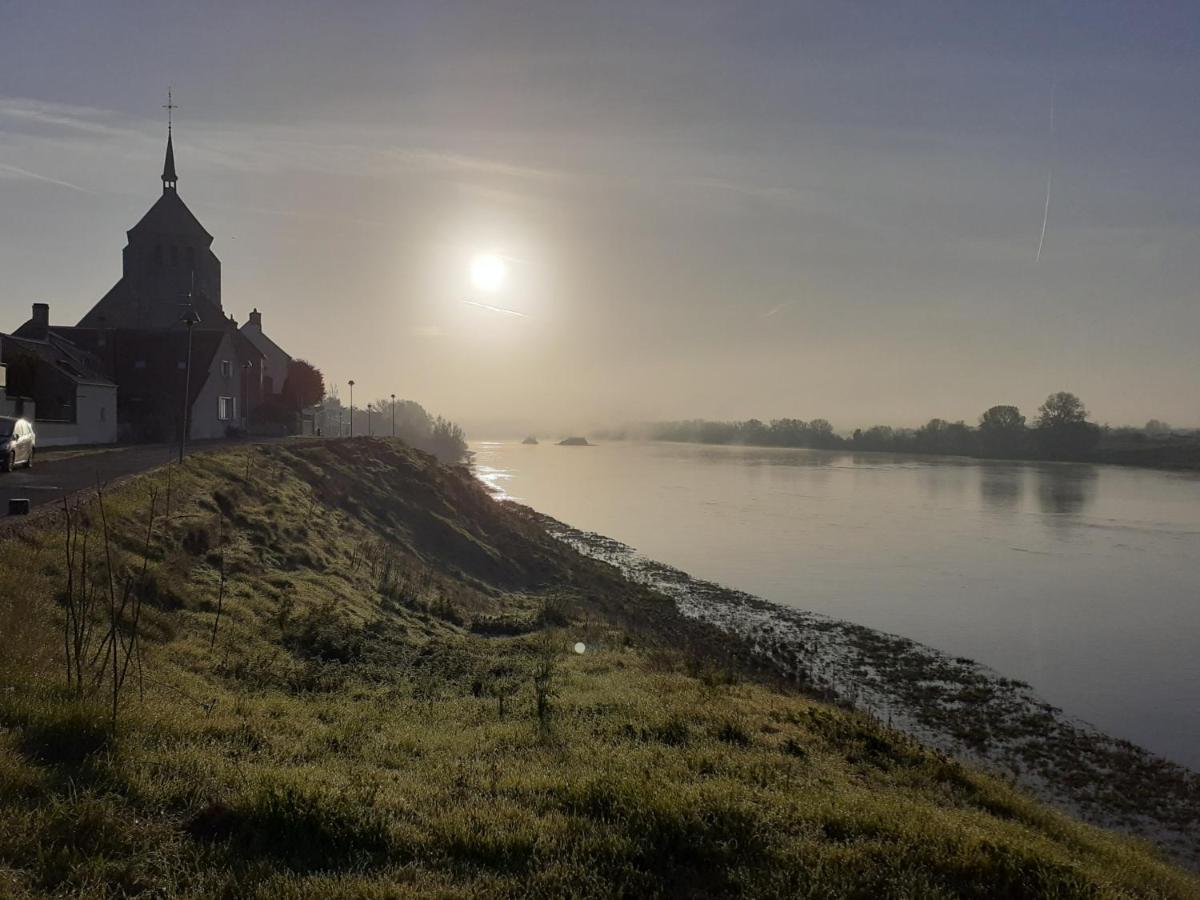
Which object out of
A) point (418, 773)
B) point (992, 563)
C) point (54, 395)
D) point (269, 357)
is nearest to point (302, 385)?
point (269, 357)

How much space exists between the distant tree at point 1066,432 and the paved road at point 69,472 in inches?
5676

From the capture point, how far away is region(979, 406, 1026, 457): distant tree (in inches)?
5625

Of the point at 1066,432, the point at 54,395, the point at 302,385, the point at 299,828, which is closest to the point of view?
the point at 299,828

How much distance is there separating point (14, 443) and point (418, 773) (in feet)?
65.1

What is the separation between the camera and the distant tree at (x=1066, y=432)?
135125 mm

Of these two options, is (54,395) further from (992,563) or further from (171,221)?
(992,563)

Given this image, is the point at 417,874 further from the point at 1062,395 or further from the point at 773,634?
the point at 1062,395

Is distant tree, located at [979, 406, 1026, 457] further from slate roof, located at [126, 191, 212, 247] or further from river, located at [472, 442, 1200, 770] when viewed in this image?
slate roof, located at [126, 191, 212, 247]

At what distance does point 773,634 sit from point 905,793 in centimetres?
1896

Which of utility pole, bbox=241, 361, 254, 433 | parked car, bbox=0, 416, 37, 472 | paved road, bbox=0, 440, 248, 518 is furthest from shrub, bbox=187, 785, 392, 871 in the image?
utility pole, bbox=241, 361, 254, 433

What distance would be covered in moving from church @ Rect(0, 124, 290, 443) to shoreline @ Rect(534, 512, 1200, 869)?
69.0ft

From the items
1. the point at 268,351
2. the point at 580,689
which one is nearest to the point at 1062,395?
the point at 268,351

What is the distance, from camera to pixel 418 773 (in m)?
7.86

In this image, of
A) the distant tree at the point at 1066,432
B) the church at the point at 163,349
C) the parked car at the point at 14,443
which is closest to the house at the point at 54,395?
the church at the point at 163,349
